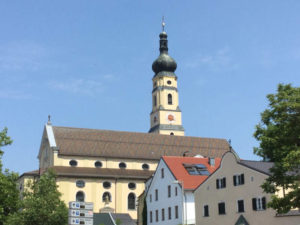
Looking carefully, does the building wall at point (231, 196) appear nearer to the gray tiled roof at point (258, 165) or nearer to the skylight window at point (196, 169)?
the gray tiled roof at point (258, 165)

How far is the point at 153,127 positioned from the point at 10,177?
73.2 metres

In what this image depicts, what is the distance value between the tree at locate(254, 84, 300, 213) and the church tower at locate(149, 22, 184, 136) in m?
79.3

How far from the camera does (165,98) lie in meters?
112

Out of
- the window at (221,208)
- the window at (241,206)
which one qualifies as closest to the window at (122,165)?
the window at (221,208)

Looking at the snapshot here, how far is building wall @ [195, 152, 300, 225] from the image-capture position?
4191 cm

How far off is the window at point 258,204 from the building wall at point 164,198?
35.0 ft

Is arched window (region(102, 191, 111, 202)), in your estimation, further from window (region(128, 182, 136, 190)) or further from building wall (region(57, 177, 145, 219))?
window (region(128, 182, 136, 190))

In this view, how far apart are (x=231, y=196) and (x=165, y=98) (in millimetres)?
67840

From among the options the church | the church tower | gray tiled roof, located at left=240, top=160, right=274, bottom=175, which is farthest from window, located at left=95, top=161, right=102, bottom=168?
gray tiled roof, located at left=240, top=160, right=274, bottom=175

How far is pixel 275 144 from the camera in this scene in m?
28.1

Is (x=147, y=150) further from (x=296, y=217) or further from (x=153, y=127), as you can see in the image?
(x=296, y=217)

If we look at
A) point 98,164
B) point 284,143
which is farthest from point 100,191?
point 284,143

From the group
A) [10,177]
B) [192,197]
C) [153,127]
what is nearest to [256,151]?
[192,197]

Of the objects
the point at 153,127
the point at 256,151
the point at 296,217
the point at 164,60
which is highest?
the point at 164,60
